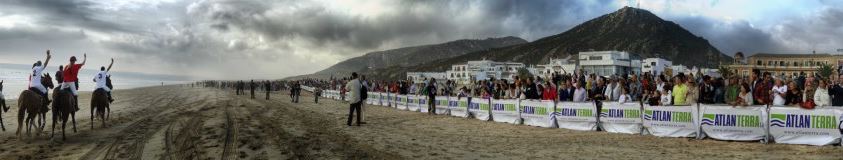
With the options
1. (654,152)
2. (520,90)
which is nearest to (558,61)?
(520,90)

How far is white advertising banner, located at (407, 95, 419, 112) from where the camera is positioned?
2721cm

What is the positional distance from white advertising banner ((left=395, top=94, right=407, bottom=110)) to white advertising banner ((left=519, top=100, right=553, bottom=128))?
36.8ft

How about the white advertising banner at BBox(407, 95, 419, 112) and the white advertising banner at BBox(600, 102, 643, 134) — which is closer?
the white advertising banner at BBox(600, 102, 643, 134)

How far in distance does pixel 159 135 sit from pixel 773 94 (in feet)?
51.0

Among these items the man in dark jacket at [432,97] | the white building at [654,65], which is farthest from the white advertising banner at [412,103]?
the white building at [654,65]

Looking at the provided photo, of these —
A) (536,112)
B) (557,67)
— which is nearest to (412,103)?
(536,112)

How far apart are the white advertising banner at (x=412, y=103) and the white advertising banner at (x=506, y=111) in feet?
25.2

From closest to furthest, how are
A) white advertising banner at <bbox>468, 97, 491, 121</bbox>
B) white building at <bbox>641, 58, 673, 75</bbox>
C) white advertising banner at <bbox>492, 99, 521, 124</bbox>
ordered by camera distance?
white advertising banner at <bbox>492, 99, 521, 124</bbox> < white advertising banner at <bbox>468, 97, 491, 121</bbox> < white building at <bbox>641, 58, 673, 75</bbox>

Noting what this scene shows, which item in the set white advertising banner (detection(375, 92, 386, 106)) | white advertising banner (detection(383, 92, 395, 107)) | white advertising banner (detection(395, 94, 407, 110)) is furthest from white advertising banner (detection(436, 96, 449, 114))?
white advertising banner (detection(375, 92, 386, 106))

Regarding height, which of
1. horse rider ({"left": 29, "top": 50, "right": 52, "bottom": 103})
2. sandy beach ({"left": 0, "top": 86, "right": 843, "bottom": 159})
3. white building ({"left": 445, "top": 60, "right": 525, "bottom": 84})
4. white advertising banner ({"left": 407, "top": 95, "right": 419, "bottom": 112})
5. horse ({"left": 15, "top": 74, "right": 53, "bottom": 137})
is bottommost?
sandy beach ({"left": 0, "top": 86, "right": 843, "bottom": 159})

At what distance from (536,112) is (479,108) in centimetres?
364

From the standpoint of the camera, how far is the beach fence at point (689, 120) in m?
11.4

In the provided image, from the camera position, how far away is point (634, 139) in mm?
13242

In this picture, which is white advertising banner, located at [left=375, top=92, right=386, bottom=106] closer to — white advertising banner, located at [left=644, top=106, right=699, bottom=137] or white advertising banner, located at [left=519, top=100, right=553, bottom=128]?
white advertising banner, located at [left=519, top=100, right=553, bottom=128]
